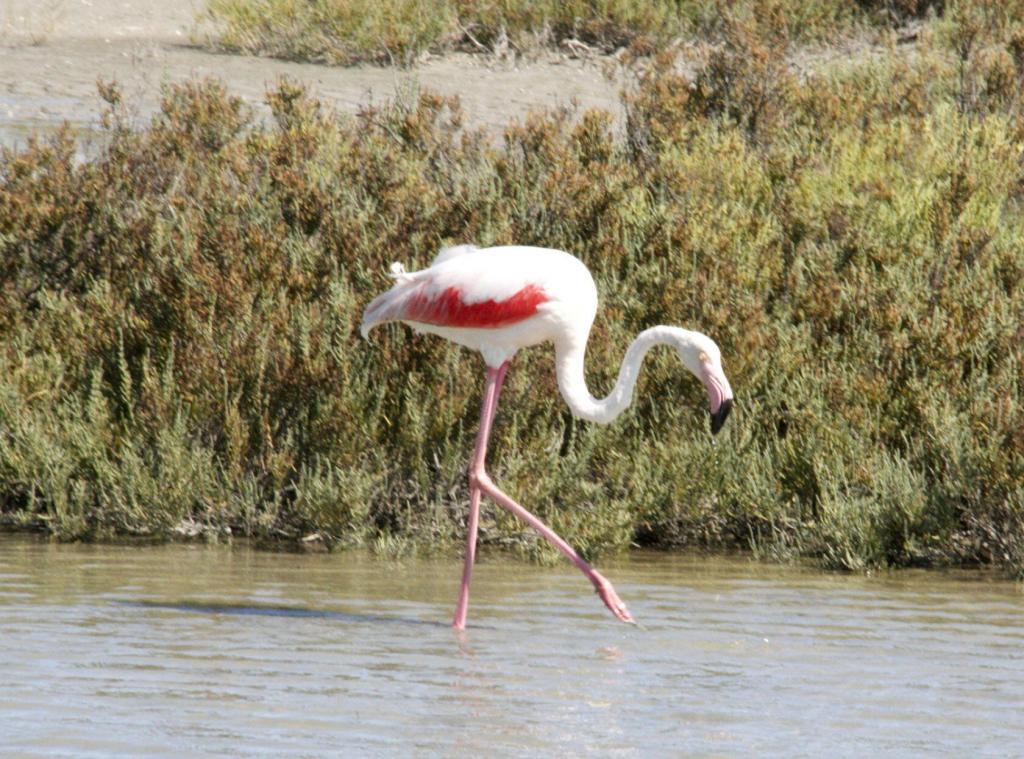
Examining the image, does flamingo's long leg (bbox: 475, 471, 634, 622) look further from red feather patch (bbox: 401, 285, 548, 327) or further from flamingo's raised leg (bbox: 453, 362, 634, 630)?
red feather patch (bbox: 401, 285, 548, 327)

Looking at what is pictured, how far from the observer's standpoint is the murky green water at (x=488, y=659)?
16.6 ft

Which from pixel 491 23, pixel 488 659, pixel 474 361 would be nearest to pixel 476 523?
pixel 488 659

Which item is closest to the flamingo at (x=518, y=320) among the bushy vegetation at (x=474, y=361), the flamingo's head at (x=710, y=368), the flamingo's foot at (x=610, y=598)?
the flamingo's head at (x=710, y=368)

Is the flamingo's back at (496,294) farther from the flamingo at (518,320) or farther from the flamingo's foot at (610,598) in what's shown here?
the flamingo's foot at (610,598)

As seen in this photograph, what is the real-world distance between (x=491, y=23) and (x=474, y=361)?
10938 millimetres

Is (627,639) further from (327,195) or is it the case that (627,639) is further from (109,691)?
(327,195)

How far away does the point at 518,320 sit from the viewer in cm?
700

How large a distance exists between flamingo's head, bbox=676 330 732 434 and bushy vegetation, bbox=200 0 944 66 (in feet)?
37.0

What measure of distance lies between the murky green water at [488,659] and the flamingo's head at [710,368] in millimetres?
753

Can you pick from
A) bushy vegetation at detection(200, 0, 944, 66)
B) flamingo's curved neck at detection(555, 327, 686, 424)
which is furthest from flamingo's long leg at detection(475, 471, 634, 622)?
bushy vegetation at detection(200, 0, 944, 66)

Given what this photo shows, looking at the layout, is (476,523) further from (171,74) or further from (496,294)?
(171,74)

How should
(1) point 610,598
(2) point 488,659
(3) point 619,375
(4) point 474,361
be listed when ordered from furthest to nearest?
(4) point 474,361, (3) point 619,375, (1) point 610,598, (2) point 488,659

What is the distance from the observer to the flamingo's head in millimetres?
6680

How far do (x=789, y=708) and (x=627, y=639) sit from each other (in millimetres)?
1068
